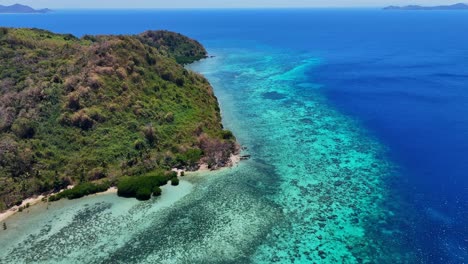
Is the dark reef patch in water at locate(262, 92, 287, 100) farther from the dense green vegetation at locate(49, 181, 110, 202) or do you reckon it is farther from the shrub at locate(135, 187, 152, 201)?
the dense green vegetation at locate(49, 181, 110, 202)

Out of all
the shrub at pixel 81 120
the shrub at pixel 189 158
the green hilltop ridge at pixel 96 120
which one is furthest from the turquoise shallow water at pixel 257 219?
the shrub at pixel 81 120

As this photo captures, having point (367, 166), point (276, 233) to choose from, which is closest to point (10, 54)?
point (276, 233)

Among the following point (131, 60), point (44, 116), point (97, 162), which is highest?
point (131, 60)

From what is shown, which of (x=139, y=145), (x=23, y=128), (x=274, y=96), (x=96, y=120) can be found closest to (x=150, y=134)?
(x=139, y=145)

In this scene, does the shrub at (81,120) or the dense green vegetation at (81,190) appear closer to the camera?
the dense green vegetation at (81,190)

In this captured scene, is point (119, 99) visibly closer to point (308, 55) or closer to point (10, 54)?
point (10, 54)

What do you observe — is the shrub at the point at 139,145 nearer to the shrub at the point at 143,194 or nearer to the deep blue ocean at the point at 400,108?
the shrub at the point at 143,194

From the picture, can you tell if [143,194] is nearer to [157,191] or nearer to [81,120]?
[157,191]
